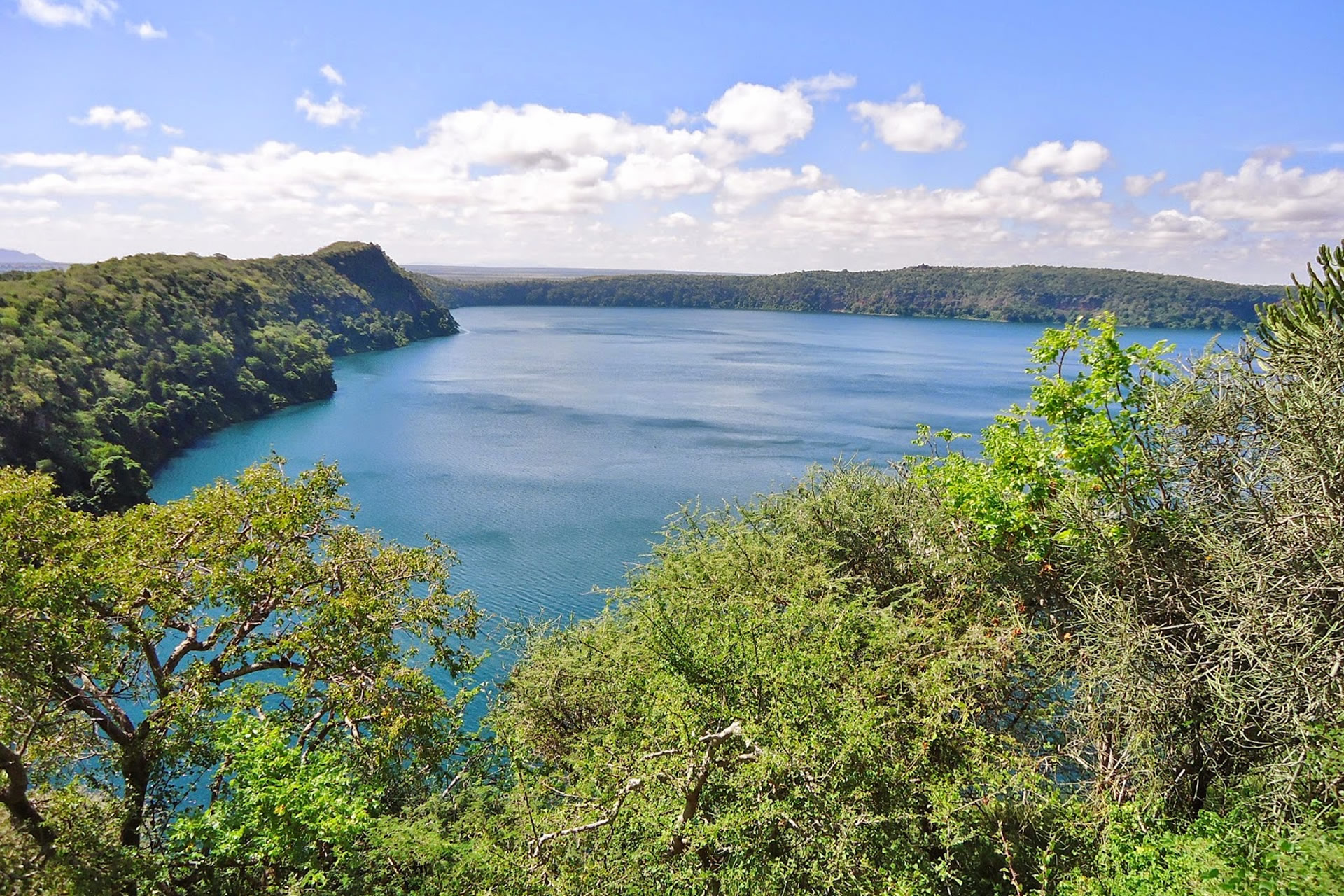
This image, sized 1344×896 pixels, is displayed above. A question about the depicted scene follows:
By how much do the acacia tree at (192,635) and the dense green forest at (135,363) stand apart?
110ft

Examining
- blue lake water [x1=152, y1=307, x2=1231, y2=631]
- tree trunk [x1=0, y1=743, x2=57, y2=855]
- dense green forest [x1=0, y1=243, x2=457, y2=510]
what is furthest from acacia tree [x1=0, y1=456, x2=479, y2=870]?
dense green forest [x1=0, y1=243, x2=457, y2=510]

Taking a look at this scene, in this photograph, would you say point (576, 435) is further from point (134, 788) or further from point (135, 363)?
point (134, 788)

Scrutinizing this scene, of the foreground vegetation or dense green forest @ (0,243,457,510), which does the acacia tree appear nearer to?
the foreground vegetation

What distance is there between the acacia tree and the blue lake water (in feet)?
37.7

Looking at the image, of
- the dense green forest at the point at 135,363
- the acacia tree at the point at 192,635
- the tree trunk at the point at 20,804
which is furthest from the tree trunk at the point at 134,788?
the dense green forest at the point at 135,363

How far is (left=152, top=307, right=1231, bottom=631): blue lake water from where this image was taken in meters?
34.1

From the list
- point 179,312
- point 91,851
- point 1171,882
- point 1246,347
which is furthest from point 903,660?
point 179,312

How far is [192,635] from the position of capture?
993 cm

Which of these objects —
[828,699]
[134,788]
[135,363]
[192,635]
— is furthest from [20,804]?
[135,363]

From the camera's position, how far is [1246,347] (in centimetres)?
981

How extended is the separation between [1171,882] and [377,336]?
130120 mm

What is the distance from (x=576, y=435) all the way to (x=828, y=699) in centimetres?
4968

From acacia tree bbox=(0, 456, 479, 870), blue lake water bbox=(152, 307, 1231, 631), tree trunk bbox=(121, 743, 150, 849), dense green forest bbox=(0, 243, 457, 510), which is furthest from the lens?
dense green forest bbox=(0, 243, 457, 510)

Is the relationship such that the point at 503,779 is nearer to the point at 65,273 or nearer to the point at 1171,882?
the point at 1171,882
